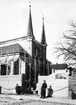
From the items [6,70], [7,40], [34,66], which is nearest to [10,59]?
[6,70]

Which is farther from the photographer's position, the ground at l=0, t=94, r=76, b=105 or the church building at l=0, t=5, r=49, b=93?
the church building at l=0, t=5, r=49, b=93

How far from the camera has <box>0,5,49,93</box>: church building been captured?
111 feet

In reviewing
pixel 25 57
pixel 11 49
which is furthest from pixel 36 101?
pixel 11 49

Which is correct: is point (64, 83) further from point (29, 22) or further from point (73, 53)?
point (29, 22)

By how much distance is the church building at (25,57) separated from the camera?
33.7m

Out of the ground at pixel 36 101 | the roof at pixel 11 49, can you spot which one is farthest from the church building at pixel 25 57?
the ground at pixel 36 101

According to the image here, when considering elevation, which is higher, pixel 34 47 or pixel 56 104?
pixel 34 47

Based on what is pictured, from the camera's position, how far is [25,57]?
118ft

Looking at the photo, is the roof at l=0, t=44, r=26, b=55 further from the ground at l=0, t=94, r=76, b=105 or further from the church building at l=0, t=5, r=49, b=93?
the ground at l=0, t=94, r=76, b=105

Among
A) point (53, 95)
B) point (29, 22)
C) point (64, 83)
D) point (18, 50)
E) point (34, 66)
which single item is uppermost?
point (29, 22)

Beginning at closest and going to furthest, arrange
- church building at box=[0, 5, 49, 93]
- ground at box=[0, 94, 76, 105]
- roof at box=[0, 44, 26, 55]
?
ground at box=[0, 94, 76, 105], church building at box=[0, 5, 49, 93], roof at box=[0, 44, 26, 55]

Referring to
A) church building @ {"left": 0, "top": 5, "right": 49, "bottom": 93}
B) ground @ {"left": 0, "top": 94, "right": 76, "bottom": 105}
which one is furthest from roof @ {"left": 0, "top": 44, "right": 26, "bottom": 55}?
ground @ {"left": 0, "top": 94, "right": 76, "bottom": 105}

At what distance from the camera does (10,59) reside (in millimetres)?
34781

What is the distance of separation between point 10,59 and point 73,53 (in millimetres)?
14594
